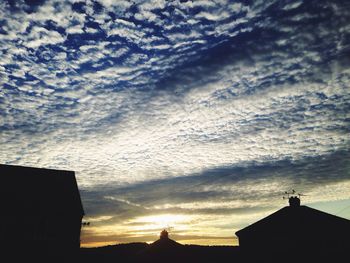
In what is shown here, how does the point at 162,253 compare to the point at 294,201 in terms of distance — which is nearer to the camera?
the point at 162,253

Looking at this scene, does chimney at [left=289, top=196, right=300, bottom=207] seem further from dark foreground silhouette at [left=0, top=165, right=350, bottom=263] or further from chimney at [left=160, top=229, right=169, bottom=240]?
chimney at [left=160, top=229, right=169, bottom=240]

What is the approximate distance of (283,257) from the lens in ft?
94.1

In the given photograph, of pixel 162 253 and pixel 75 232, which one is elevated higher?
pixel 75 232

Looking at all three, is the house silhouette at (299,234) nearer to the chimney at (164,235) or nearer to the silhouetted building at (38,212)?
the chimney at (164,235)

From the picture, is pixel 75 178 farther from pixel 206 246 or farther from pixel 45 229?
pixel 206 246

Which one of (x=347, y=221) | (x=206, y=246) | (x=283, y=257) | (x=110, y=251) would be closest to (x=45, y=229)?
(x=110, y=251)

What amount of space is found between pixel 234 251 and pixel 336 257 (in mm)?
11111

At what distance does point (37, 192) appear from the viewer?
28.1m

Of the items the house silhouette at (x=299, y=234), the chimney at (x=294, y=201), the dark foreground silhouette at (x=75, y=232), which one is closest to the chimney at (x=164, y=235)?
the dark foreground silhouette at (x=75, y=232)

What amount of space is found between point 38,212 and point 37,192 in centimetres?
214

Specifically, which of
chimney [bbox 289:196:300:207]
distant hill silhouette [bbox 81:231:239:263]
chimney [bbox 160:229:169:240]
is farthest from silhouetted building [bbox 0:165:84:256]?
chimney [bbox 289:196:300:207]

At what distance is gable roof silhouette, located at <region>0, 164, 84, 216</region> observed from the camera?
26.3 m

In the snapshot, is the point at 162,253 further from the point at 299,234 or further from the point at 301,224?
the point at 301,224

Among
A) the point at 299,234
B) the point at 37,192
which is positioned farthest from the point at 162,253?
the point at 299,234
